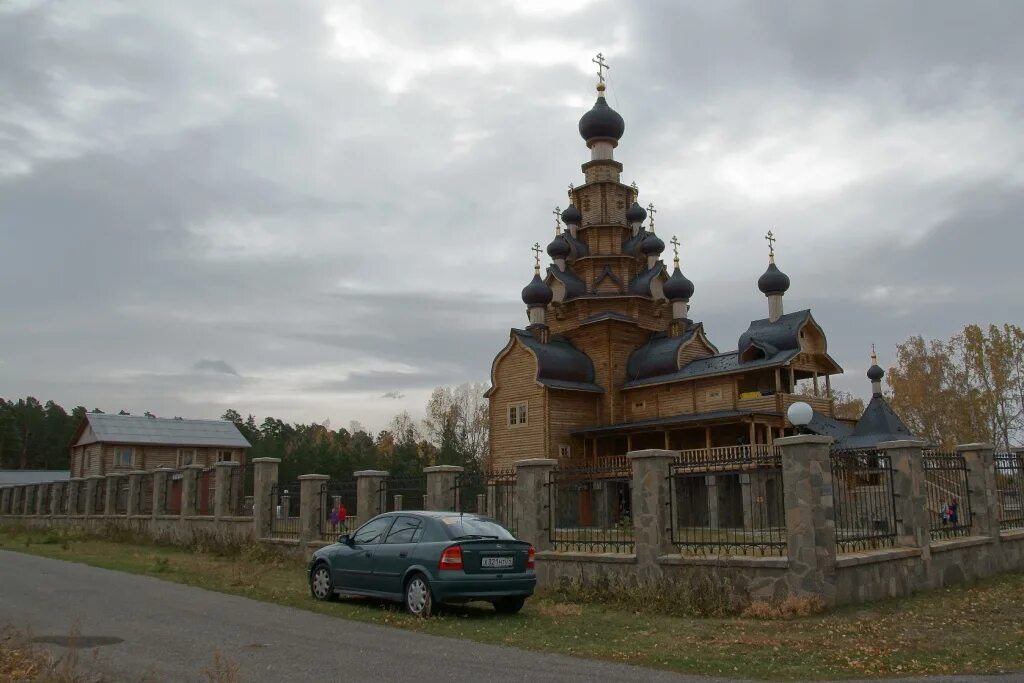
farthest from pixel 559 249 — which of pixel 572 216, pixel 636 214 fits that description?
pixel 636 214

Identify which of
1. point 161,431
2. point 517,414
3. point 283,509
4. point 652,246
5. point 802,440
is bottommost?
point 283,509

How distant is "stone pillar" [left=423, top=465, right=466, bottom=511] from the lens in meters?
15.7

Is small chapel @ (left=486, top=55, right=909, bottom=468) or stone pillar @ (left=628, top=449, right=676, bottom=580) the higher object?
small chapel @ (left=486, top=55, right=909, bottom=468)

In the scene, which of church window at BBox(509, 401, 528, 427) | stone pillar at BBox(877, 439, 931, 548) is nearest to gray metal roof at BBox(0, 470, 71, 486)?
church window at BBox(509, 401, 528, 427)

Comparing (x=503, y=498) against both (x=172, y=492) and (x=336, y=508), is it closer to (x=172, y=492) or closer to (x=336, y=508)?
(x=336, y=508)

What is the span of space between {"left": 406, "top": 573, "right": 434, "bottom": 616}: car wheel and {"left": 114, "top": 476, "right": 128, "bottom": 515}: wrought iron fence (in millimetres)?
19367

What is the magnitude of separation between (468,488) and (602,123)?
2985 cm

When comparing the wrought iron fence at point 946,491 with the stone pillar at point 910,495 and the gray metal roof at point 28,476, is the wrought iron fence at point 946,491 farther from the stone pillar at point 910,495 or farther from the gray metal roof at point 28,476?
the gray metal roof at point 28,476

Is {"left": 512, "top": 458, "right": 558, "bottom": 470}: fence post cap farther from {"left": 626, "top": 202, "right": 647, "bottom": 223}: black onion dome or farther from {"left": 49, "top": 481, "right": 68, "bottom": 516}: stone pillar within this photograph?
{"left": 626, "top": 202, "right": 647, "bottom": 223}: black onion dome

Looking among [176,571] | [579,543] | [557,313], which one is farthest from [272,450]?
[579,543]

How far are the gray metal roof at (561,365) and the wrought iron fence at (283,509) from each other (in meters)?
17.7

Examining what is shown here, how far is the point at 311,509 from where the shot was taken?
18.1m

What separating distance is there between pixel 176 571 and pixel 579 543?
25.1ft

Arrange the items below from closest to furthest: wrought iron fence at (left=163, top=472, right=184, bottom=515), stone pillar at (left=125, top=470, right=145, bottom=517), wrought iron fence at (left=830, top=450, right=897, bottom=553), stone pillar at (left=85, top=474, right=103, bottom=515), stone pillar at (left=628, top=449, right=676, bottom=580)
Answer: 1. wrought iron fence at (left=830, top=450, right=897, bottom=553)
2. stone pillar at (left=628, top=449, right=676, bottom=580)
3. wrought iron fence at (left=163, top=472, right=184, bottom=515)
4. stone pillar at (left=125, top=470, right=145, bottom=517)
5. stone pillar at (left=85, top=474, right=103, bottom=515)
